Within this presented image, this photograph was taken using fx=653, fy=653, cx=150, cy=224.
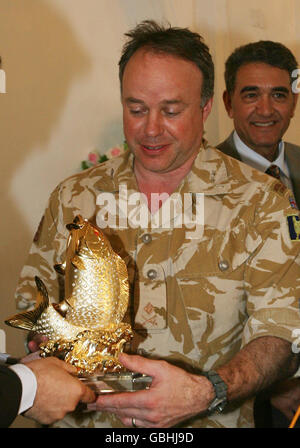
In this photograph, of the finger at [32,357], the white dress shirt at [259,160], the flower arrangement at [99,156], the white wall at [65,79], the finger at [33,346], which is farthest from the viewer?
the flower arrangement at [99,156]

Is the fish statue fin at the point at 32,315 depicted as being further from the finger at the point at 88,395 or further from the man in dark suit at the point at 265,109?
the man in dark suit at the point at 265,109

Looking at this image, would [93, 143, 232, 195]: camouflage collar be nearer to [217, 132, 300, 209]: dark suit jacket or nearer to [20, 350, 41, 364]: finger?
[20, 350, 41, 364]: finger

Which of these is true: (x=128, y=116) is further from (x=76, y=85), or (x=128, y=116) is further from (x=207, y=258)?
(x=76, y=85)

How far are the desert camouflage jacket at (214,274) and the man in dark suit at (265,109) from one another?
2.43 feet

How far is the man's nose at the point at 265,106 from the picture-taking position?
2.57 metres

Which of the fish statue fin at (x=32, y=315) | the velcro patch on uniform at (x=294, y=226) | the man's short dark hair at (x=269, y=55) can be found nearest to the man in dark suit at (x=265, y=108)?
the man's short dark hair at (x=269, y=55)

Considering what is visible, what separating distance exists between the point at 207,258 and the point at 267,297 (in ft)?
0.65

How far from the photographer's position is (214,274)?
5.75 ft

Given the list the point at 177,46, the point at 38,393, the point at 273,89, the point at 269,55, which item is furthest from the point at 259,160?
the point at 38,393

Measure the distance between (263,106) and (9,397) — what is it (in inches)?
64.5

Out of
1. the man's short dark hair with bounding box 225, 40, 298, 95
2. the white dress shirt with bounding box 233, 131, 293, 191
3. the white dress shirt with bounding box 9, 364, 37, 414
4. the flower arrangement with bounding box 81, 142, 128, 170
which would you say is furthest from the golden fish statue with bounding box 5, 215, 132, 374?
the flower arrangement with bounding box 81, 142, 128, 170

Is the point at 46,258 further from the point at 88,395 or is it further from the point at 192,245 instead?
the point at 88,395

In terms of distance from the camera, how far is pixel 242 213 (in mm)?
1792
